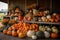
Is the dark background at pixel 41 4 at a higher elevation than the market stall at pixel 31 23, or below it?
A: higher

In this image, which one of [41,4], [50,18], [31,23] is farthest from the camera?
[41,4]

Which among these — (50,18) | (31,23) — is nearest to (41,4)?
(31,23)

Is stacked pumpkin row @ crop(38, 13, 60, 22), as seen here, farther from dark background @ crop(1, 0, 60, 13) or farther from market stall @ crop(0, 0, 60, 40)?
dark background @ crop(1, 0, 60, 13)

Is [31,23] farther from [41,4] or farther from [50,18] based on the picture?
[41,4]

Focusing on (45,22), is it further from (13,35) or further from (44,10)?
(13,35)

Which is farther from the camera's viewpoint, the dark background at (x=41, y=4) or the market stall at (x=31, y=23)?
the dark background at (x=41, y=4)

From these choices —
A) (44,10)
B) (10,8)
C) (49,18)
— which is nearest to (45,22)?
(49,18)

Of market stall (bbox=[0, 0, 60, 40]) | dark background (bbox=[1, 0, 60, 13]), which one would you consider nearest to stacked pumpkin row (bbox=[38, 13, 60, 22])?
market stall (bbox=[0, 0, 60, 40])

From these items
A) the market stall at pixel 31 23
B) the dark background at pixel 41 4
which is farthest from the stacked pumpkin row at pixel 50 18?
the dark background at pixel 41 4

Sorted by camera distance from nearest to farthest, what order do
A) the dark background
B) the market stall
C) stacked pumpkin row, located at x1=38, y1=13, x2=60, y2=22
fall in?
the market stall
stacked pumpkin row, located at x1=38, y1=13, x2=60, y2=22
the dark background

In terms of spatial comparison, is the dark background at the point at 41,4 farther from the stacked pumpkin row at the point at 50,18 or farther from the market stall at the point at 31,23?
the stacked pumpkin row at the point at 50,18

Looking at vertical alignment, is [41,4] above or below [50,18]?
above

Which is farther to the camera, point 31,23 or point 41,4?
point 41,4

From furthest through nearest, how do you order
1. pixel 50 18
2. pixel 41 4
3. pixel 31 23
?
1. pixel 41 4
2. pixel 31 23
3. pixel 50 18
